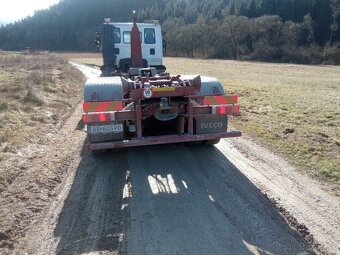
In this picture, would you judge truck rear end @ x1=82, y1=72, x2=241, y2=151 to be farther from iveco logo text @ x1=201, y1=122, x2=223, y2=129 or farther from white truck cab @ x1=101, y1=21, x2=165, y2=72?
white truck cab @ x1=101, y1=21, x2=165, y2=72

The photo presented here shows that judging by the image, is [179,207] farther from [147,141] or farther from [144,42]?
[144,42]

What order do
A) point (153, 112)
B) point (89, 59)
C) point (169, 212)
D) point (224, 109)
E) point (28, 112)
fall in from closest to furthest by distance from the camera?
point (169, 212) → point (153, 112) → point (224, 109) → point (28, 112) → point (89, 59)

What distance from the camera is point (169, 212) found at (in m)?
5.00

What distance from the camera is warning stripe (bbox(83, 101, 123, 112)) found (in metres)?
6.59

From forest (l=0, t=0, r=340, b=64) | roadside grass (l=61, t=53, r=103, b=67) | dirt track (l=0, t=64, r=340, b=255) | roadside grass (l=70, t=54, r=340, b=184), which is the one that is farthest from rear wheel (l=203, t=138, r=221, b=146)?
forest (l=0, t=0, r=340, b=64)

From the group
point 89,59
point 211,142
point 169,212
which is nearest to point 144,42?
point 211,142

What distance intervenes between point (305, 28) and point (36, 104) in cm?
5930

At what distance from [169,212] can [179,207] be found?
203 mm

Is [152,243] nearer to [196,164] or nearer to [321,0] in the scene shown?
[196,164]

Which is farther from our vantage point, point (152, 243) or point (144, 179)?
point (144, 179)

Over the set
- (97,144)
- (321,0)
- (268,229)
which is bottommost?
(268,229)

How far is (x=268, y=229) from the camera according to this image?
4555 millimetres

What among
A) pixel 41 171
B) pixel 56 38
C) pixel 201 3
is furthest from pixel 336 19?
pixel 56 38

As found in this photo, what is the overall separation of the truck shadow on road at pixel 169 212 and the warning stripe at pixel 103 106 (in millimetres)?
1027
